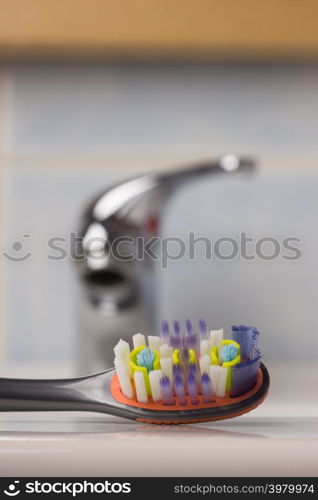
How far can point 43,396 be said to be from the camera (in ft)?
1.18

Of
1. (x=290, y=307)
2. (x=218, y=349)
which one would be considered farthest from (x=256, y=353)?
(x=290, y=307)

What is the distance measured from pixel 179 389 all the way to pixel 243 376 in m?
0.04

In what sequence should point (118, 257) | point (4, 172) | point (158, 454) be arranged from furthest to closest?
1. point (4, 172)
2. point (118, 257)
3. point (158, 454)

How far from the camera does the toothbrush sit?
36 cm

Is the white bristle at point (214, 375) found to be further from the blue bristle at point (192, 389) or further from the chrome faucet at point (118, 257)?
the chrome faucet at point (118, 257)

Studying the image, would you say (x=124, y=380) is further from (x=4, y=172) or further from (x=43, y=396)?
(x=4, y=172)

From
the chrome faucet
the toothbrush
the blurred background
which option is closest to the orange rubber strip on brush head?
the toothbrush

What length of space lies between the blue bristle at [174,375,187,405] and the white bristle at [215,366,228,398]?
0.7 inches

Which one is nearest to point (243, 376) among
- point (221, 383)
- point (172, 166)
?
point (221, 383)

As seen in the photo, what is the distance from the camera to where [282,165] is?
2.24 feet

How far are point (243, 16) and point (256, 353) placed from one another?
14.2 inches

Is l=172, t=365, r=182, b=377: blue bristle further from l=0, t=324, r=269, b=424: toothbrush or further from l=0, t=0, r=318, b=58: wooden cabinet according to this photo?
l=0, t=0, r=318, b=58: wooden cabinet
